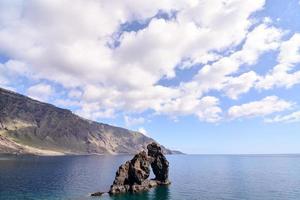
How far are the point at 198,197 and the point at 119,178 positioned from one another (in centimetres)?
2785

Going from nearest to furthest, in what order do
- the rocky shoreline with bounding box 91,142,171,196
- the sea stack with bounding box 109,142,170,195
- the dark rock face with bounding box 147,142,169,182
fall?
1. the rocky shoreline with bounding box 91,142,171,196
2. the sea stack with bounding box 109,142,170,195
3. the dark rock face with bounding box 147,142,169,182

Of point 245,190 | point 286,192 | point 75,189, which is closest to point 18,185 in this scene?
point 75,189

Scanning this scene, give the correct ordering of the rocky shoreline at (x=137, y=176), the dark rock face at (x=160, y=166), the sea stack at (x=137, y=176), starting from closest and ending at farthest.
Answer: the rocky shoreline at (x=137, y=176) → the sea stack at (x=137, y=176) → the dark rock face at (x=160, y=166)

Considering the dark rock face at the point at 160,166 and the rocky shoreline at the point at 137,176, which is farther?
the dark rock face at the point at 160,166

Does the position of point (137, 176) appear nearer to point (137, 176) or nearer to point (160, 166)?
point (137, 176)

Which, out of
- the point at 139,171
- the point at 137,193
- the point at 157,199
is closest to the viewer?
the point at 157,199

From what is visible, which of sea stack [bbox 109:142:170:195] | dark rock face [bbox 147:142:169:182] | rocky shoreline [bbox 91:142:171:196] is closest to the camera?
rocky shoreline [bbox 91:142:171:196]

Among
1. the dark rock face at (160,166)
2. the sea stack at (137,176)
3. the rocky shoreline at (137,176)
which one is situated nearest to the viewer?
the rocky shoreline at (137,176)

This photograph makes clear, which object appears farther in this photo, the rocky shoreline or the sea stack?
the sea stack

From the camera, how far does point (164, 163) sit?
408 feet

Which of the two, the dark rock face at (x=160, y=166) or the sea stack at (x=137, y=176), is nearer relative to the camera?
the sea stack at (x=137, y=176)

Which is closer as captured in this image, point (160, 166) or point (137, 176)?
point (137, 176)

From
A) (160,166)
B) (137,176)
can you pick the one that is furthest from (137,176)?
(160,166)

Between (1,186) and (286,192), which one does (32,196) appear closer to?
(1,186)
